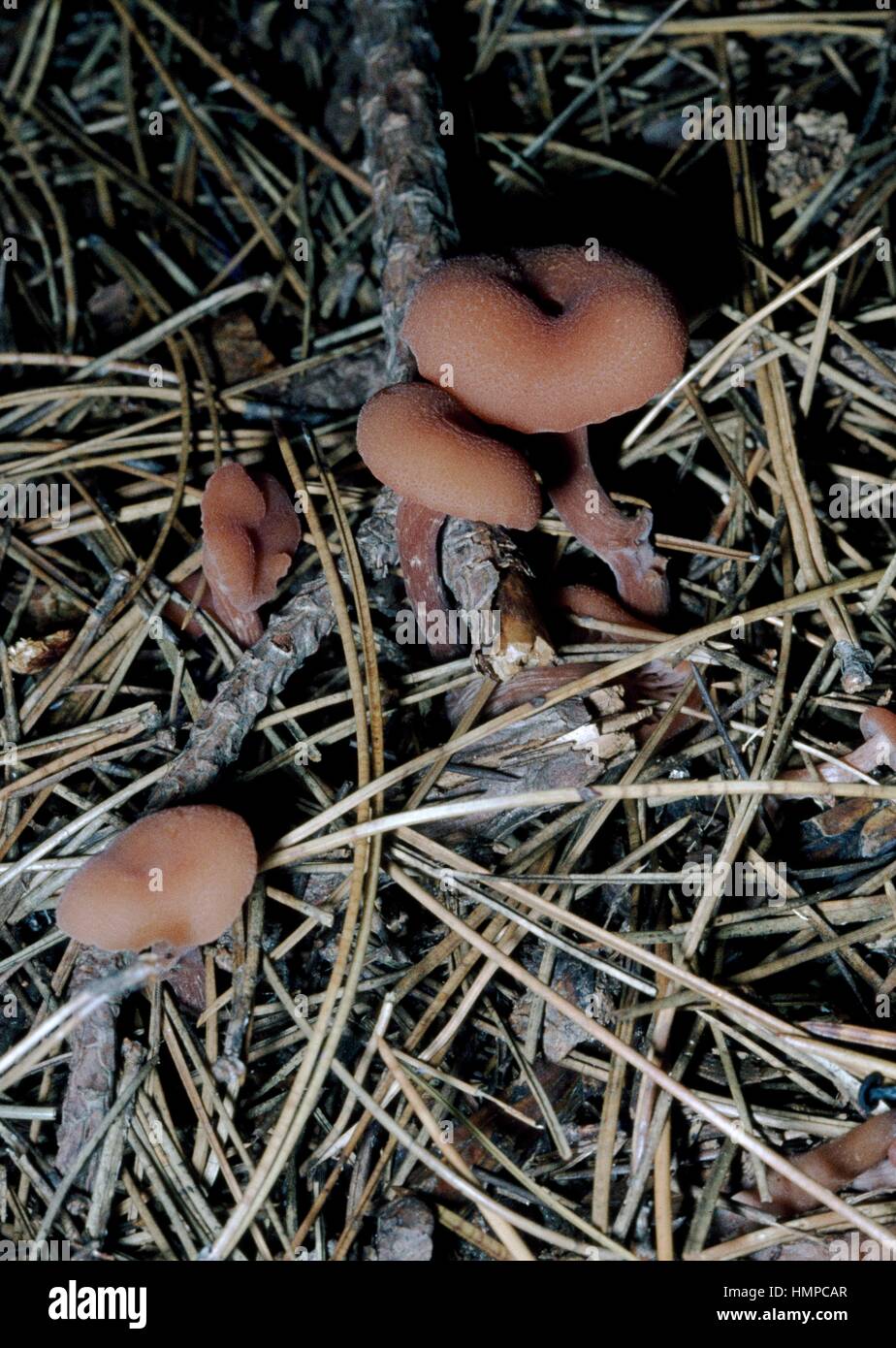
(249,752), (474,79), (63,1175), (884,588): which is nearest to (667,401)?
(884,588)

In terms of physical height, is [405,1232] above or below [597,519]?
below

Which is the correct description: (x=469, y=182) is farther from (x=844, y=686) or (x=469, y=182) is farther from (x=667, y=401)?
(x=844, y=686)

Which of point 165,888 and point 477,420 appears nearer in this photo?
point 165,888

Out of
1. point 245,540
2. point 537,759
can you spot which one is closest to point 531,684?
point 537,759

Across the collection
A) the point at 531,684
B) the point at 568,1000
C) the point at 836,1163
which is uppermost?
the point at 531,684

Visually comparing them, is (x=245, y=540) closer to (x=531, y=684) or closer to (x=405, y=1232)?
(x=531, y=684)

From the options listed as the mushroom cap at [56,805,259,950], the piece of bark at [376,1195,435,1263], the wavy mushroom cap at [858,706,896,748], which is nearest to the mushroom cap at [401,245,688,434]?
the wavy mushroom cap at [858,706,896,748]

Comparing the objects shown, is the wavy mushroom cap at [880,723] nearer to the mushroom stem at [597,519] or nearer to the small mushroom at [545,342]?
the mushroom stem at [597,519]

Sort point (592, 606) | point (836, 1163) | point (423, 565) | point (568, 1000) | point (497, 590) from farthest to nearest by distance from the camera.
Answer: point (592, 606)
point (423, 565)
point (497, 590)
point (568, 1000)
point (836, 1163)

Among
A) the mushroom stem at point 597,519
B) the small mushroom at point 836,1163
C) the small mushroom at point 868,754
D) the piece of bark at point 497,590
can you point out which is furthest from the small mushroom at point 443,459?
the small mushroom at point 836,1163
